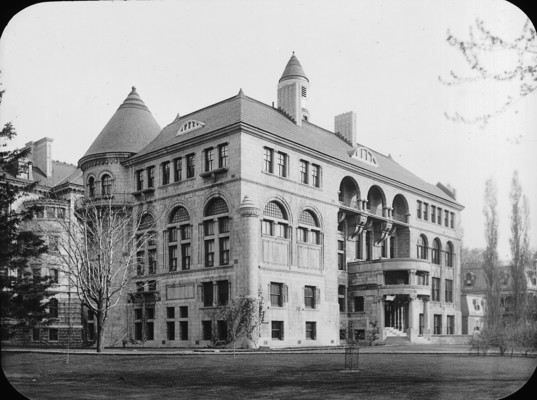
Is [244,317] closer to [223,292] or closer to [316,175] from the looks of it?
[223,292]

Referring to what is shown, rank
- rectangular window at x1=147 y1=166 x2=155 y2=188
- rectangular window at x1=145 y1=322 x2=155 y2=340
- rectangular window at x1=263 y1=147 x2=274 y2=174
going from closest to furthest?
rectangular window at x1=263 y1=147 x2=274 y2=174 → rectangular window at x1=145 y1=322 x2=155 y2=340 → rectangular window at x1=147 y1=166 x2=155 y2=188

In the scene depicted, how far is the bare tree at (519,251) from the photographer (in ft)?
89.9

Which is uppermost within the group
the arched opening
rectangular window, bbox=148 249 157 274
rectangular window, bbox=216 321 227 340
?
the arched opening

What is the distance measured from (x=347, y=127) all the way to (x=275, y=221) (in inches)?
691

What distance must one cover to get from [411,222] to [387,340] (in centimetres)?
1238

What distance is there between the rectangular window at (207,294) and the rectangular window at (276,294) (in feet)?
12.8

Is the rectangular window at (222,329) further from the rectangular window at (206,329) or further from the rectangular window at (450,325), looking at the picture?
the rectangular window at (450,325)

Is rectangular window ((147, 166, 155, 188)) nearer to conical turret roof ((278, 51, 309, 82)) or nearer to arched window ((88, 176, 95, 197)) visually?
arched window ((88, 176, 95, 197))

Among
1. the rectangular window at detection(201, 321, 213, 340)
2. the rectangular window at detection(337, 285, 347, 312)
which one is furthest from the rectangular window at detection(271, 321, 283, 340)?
the rectangular window at detection(337, 285, 347, 312)

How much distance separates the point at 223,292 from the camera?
4084 centimetres

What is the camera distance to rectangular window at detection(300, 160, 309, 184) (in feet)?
146

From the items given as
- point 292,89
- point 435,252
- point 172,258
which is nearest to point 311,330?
point 172,258

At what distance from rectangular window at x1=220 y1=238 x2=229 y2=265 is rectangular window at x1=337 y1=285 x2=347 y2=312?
1208 centimetres

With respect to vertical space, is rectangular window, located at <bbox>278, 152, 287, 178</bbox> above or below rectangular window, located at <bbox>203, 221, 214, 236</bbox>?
above
